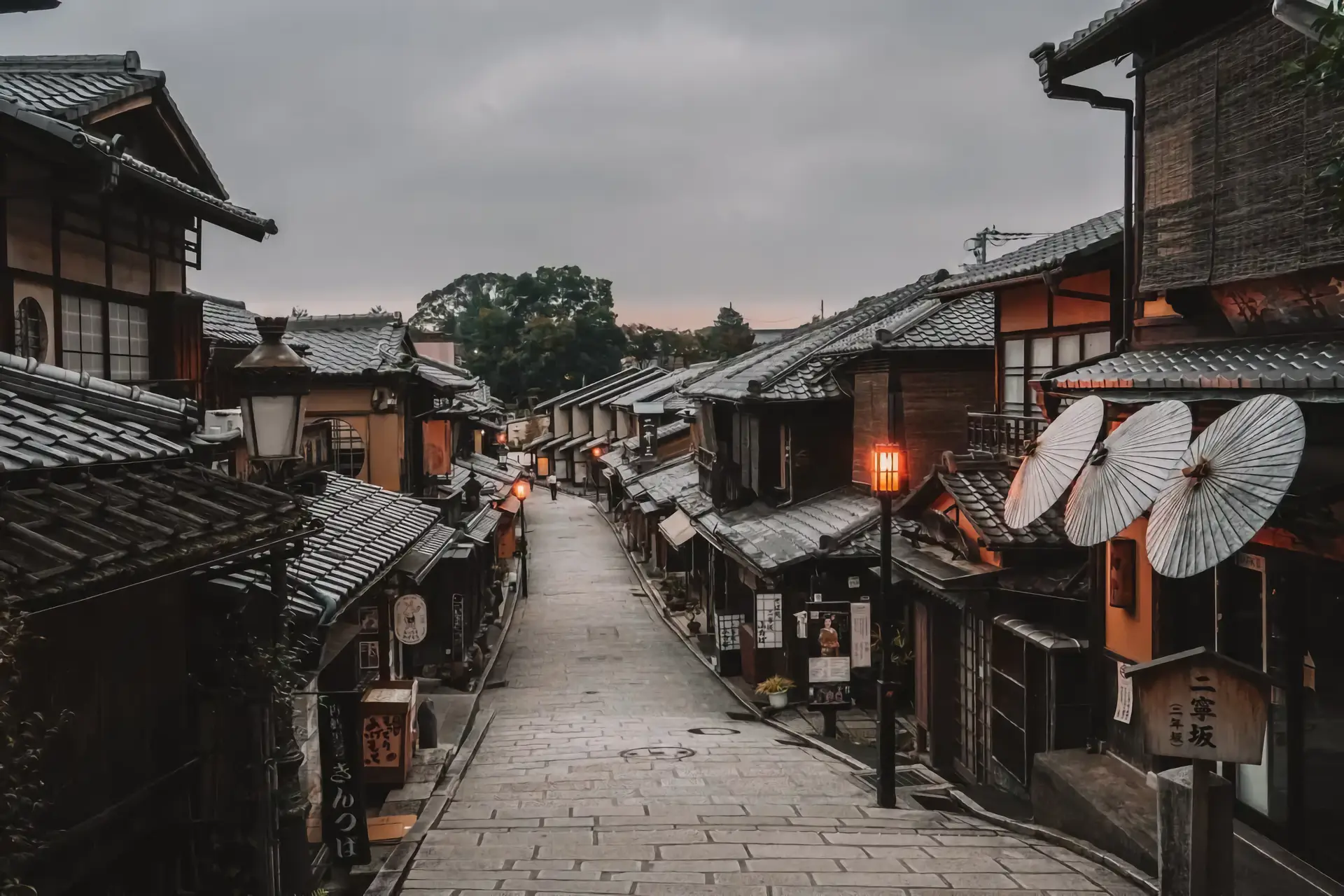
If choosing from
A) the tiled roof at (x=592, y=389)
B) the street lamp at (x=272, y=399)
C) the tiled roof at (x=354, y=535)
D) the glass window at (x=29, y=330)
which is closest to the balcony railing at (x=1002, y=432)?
the tiled roof at (x=354, y=535)

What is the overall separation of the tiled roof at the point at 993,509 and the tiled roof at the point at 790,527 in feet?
18.8

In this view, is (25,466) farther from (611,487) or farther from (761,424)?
(611,487)

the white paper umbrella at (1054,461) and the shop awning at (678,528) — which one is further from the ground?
the white paper umbrella at (1054,461)

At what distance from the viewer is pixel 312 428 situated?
21703mm

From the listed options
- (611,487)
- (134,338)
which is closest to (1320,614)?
(134,338)

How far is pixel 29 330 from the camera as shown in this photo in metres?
10.2

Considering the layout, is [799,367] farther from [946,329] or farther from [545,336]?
[545,336]

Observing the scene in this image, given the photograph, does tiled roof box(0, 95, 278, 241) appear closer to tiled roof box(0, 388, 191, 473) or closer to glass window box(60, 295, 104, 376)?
glass window box(60, 295, 104, 376)

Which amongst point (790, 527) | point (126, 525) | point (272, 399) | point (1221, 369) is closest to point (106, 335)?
point (272, 399)

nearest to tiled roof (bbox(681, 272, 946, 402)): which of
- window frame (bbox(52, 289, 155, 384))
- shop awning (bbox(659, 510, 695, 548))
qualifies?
shop awning (bbox(659, 510, 695, 548))

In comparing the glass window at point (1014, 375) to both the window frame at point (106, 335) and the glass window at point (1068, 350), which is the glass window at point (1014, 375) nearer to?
the glass window at point (1068, 350)

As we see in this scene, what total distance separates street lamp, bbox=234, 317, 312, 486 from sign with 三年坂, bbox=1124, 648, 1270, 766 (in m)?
7.09

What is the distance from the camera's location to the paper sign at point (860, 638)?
20344 millimetres

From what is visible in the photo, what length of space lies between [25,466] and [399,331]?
23.1 metres
